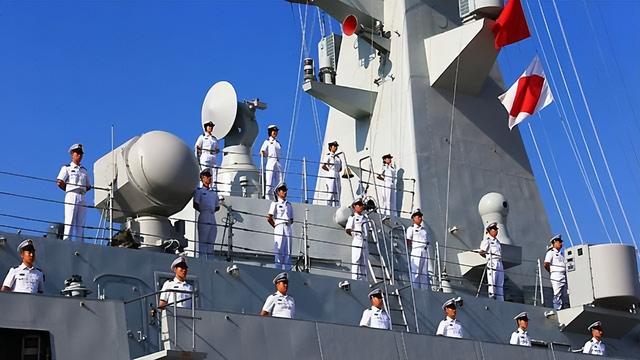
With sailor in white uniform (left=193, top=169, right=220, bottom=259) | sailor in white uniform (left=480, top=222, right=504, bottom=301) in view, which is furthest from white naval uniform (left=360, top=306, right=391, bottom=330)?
sailor in white uniform (left=480, top=222, right=504, bottom=301)

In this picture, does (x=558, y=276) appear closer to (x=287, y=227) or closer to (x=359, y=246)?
(x=359, y=246)

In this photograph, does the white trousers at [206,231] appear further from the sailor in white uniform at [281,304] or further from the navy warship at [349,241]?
the sailor in white uniform at [281,304]

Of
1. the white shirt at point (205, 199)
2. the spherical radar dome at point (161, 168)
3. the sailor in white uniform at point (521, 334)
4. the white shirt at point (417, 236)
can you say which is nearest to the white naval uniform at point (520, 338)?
the sailor in white uniform at point (521, 334)

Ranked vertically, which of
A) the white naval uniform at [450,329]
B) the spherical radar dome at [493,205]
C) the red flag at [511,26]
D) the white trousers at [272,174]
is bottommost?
the white naval uniform at [450,329]

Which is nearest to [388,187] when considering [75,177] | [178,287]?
[75,177]

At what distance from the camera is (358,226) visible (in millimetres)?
12695

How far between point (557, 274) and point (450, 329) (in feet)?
11.0

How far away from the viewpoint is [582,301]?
13.7 meters

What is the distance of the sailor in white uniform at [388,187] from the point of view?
47.1 feet

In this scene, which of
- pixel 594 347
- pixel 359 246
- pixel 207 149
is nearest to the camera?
pixel 359 246

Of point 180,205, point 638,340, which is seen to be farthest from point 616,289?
point 180,205

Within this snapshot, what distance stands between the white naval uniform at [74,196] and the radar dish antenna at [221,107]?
13.4 feet

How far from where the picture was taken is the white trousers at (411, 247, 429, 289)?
43.4 feet

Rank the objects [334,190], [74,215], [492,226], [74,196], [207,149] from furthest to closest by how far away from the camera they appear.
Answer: [334,190], [207,149], [492,226], [74,196], [74,215]
